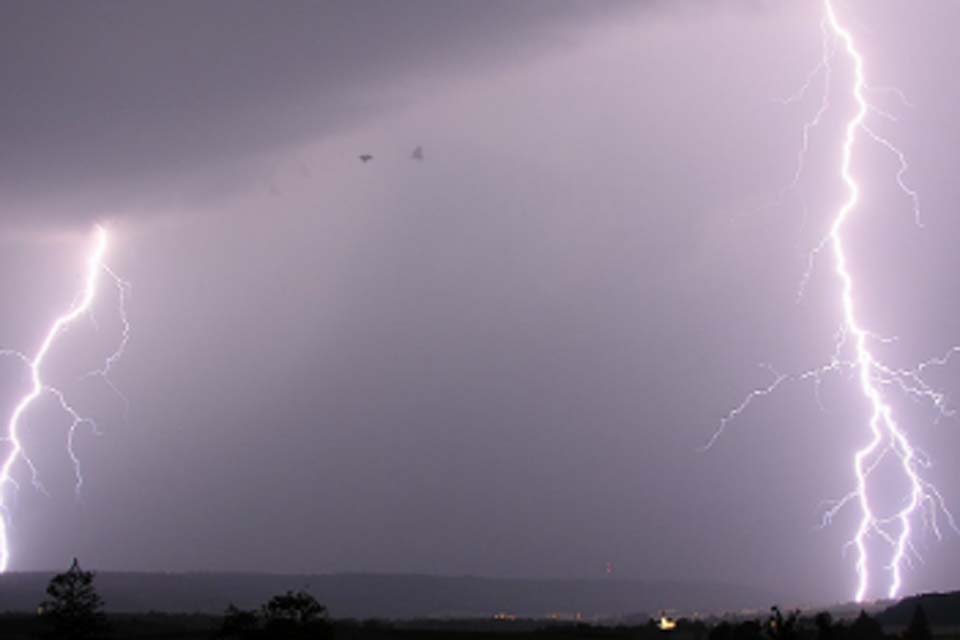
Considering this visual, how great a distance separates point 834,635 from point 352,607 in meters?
140

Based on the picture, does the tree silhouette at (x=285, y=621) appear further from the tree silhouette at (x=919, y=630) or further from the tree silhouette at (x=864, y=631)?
the tree silhouette at (x=864, y=631)

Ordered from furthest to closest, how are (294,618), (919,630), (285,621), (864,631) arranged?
(864,631) → (919,630) → (294,618) → (285,621)

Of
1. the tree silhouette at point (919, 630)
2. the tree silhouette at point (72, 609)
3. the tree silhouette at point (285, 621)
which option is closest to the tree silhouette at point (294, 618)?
the tree silhouette at point (285, 621)

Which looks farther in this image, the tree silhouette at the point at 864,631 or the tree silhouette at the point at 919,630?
the tree silhouette at the point at 864,631

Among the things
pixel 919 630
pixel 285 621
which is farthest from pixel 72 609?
pixel 919 630

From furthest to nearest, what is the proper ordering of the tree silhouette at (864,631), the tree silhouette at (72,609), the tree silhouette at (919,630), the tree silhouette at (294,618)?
1. the tree silhouette at (864,631)
2. the tree silhouette at (919,630)
3. the tree silhouette at (72,609)
4. the tree silhouette at (294,618)

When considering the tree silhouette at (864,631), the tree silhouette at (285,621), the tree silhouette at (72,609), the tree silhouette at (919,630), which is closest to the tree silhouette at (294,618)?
the tree silhouette at (285,621)

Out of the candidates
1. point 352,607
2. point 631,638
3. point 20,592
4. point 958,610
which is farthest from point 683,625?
point 20,592

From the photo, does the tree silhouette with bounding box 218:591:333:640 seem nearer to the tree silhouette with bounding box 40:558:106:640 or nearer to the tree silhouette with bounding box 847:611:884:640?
the tree silhouette with bounding box 40:558:106:640

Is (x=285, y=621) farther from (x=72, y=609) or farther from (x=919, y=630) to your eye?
(x=919, y=630)

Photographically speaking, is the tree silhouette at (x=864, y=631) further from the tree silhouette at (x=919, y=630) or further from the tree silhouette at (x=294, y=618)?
the tree silhouette at (x=294, y=618)

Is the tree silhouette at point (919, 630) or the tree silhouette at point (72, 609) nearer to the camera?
the tree silhouette at point (72, 609)

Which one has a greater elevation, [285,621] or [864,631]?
[285,621]

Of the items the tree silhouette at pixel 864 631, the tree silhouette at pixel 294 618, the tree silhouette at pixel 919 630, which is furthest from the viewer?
the tree silhouette at pixel 864 631
